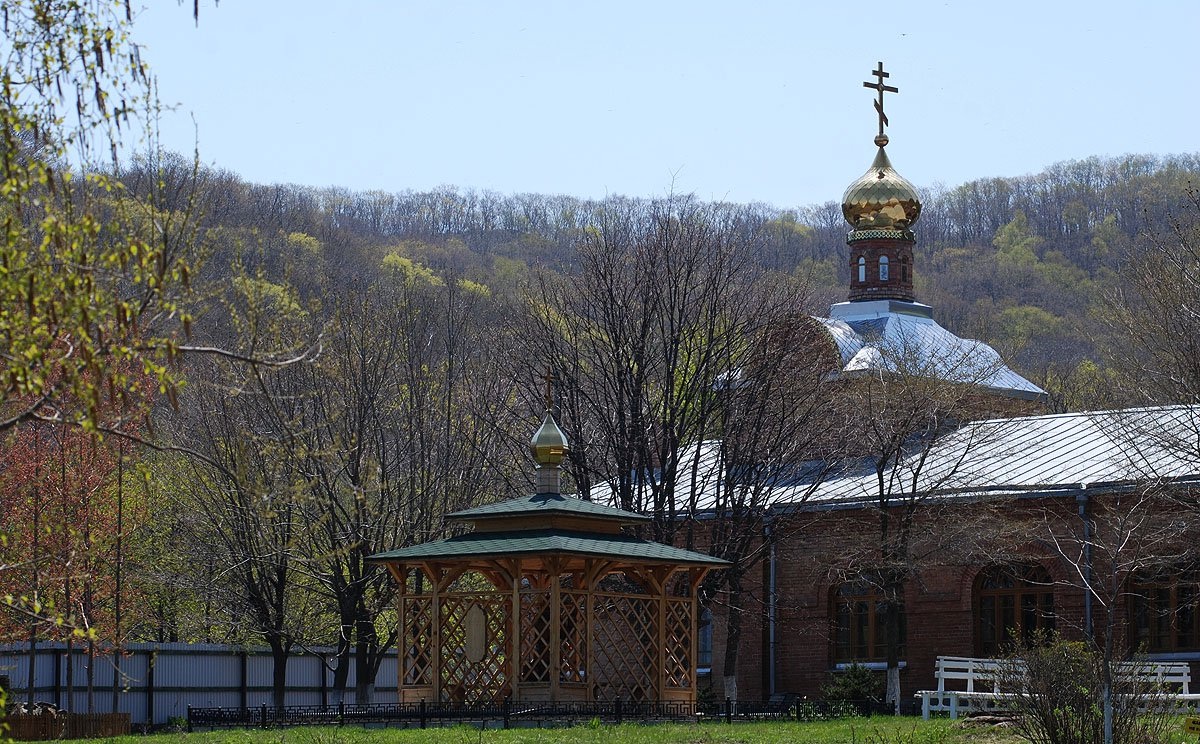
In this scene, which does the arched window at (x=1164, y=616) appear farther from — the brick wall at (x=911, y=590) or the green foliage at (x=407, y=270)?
the green foliage at (x=407, y=270)

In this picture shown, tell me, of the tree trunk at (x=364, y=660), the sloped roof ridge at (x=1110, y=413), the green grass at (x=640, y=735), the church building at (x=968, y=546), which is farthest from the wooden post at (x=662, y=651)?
the sloped roof ridge at (x=1110, y=413)

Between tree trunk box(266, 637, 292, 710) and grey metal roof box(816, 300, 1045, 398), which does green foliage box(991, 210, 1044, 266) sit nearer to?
grey metal roof box(816, 300, 1045, 398)

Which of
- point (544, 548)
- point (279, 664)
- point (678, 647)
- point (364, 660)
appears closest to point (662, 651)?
point (678, 647)

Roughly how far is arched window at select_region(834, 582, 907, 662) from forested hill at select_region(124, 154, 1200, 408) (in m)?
40.3

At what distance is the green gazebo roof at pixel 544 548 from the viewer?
23656 mm

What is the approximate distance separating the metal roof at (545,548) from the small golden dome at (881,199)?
20.4 m

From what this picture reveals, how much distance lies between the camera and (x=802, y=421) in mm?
31281

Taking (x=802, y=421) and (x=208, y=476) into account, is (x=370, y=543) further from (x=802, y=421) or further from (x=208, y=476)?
(x=802, y=421)

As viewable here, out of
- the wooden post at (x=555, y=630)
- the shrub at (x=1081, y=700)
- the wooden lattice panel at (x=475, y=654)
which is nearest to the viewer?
the shrub at (x=1081, y=700)

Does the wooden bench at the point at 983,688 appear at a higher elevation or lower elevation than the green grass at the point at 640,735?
higher

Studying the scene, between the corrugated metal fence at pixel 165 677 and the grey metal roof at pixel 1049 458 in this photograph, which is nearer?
the grey metal roof at pixel 1049 458

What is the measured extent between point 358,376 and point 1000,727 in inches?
613

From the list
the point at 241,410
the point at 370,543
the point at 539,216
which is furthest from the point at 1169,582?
the point at 539,216

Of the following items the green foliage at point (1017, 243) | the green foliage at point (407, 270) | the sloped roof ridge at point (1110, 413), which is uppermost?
the green foliage at point (1017, 243)
